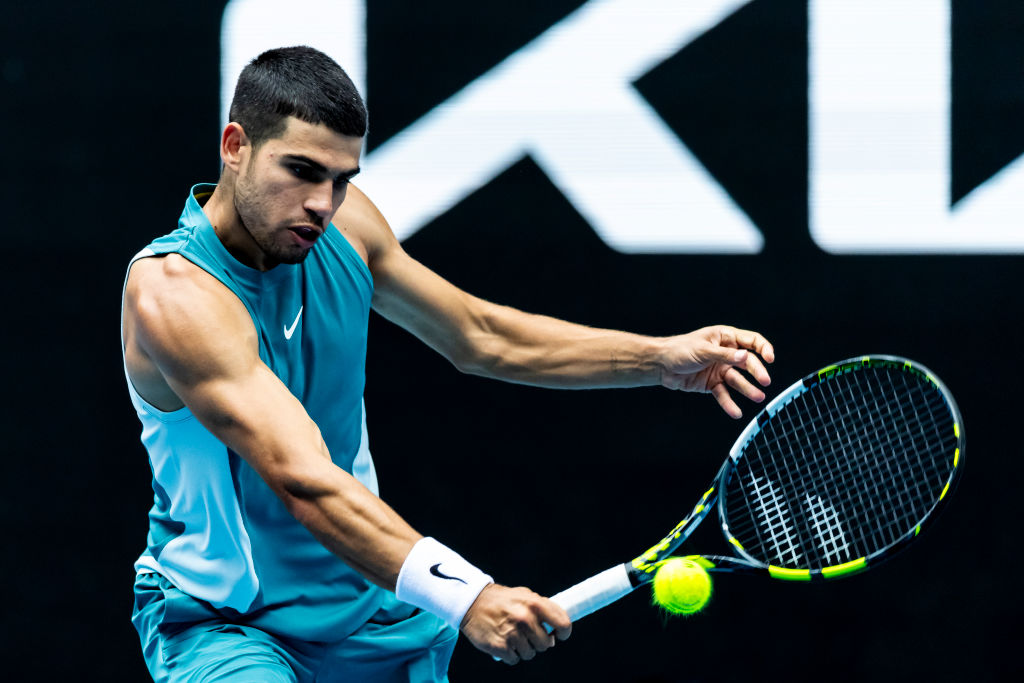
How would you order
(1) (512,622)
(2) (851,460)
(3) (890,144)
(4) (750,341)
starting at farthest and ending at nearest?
(3) (890,144) → (2) (851,460) → (4) (750,341) → (1) (512,622)

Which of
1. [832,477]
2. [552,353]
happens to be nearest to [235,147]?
[552,353]

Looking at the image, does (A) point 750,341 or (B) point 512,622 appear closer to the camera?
(B) point 512,622

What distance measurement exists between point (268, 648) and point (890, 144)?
6.75 ft

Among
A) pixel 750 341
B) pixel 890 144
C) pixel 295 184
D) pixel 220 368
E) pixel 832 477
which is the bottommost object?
pixel 832 477

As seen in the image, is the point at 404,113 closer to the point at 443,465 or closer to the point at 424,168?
the point at 424,168

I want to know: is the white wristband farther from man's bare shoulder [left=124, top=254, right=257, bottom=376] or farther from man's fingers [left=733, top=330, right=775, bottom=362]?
man's fingers [left=733, top=330, right=775, bottom=362]

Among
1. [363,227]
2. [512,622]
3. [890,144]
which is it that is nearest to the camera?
[512,622]

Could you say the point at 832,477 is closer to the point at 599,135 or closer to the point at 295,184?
the point at 599,135

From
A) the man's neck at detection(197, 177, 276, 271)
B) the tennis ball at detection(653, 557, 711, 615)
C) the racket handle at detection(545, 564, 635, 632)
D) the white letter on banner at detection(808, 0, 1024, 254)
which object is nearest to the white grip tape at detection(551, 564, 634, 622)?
the racket handle at detection(545, 564, 635, 632)

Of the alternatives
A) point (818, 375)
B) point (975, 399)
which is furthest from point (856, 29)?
point (818, 375)

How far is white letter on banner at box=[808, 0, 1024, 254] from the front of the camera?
10.8 ft

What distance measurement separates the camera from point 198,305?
210 cm

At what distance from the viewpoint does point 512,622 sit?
198cm

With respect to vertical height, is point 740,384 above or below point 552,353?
below
